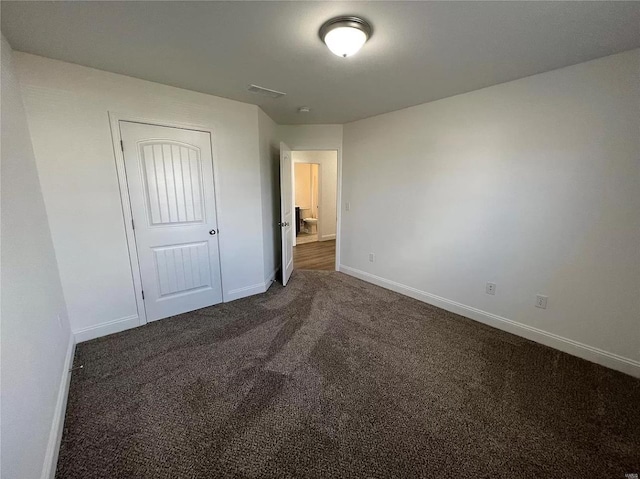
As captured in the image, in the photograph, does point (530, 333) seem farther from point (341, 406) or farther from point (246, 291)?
point (246, 291)

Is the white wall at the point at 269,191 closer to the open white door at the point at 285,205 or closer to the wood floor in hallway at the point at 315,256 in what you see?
the open white door at the point at 285,205

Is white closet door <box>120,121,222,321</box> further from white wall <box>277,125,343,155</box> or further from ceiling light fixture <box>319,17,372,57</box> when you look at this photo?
ceiling light fixture <box>319,17,372,57</box>

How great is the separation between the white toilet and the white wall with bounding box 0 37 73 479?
18.8 feet

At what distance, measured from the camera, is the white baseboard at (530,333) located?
2.01 meters

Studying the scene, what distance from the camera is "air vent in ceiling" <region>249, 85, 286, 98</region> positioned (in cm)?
→ 250

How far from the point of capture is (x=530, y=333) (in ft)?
7.98

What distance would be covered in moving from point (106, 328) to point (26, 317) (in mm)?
1324

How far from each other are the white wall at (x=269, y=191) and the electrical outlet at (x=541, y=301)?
2999 mm

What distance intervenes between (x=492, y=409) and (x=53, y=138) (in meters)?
3.75

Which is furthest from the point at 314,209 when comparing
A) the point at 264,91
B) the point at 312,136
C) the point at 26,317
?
the point at 26,317

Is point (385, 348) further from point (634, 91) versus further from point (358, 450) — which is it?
point (634, 91)

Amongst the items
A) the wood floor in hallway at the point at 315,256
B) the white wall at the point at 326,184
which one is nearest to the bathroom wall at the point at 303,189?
the white wall at the point at 326,184

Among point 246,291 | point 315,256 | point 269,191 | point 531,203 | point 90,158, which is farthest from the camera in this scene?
point 315,256

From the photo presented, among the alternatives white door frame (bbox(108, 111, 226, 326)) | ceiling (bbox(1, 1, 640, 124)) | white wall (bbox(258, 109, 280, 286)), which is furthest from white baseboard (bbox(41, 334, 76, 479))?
ceiling (bbox(1, 1, 640, 124))
